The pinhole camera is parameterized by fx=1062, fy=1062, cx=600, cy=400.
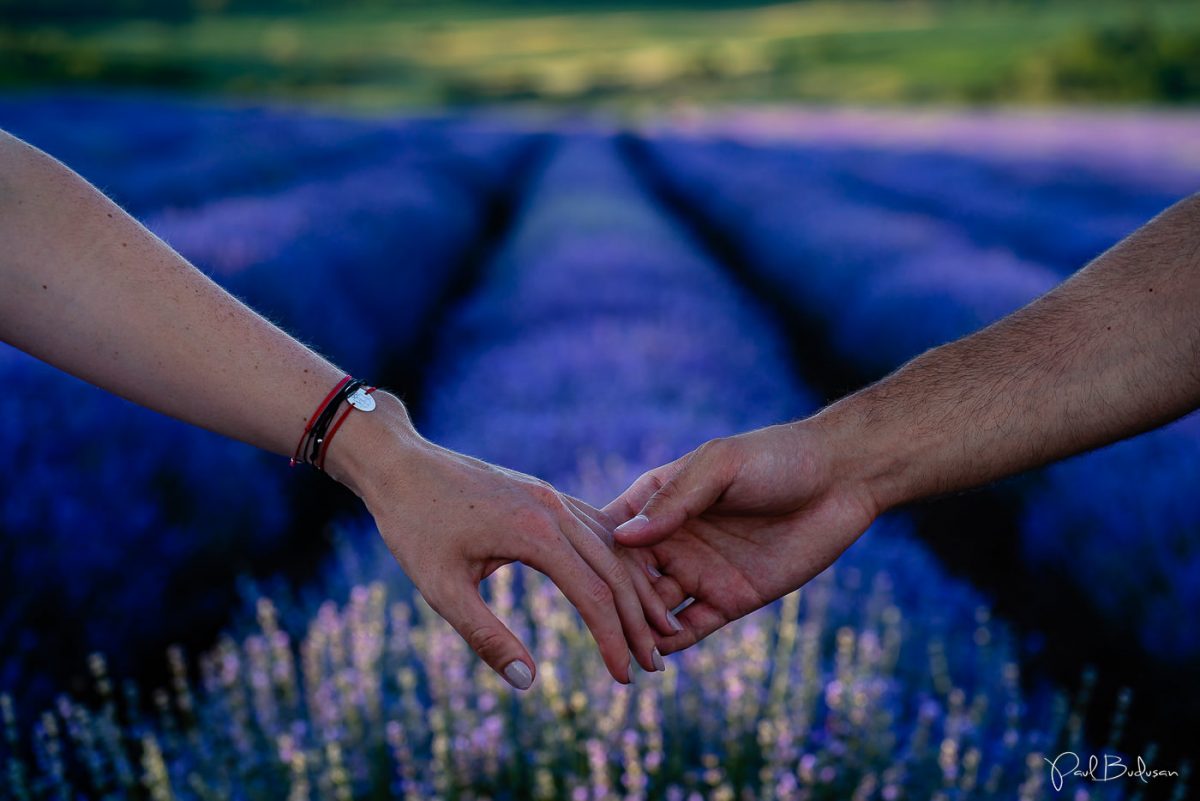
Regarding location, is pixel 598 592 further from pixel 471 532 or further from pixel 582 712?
pixel 582 712

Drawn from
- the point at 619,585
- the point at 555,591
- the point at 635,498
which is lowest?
the point at 619,585

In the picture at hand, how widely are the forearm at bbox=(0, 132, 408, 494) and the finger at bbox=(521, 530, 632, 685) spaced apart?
0.27 meters

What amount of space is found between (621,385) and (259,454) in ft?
4.94

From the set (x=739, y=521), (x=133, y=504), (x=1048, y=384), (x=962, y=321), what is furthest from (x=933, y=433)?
(x=962, y=321)

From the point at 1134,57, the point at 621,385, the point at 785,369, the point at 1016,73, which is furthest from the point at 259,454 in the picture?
the point at 1016,73

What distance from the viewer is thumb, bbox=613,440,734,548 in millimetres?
1553

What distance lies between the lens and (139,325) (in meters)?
1.33

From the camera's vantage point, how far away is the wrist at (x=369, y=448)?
1384 millimetres

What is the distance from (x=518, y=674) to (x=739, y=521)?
60 cm

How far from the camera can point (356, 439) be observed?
1.39 m

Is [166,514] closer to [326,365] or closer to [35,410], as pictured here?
[35,410]

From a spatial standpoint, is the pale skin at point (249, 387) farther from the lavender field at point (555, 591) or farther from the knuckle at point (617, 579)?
the lavender field at point (555, 591)

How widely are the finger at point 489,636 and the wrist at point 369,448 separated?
18cm
